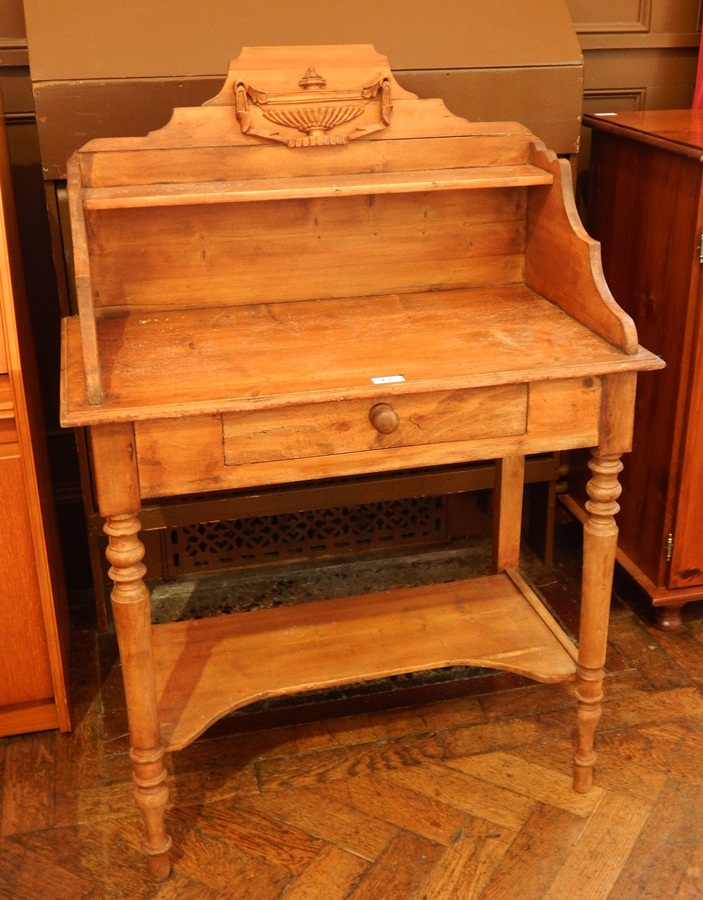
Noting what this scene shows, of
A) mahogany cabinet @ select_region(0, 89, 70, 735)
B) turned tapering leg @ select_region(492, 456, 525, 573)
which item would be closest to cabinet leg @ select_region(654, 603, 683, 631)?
turned tapering leg @ select_region(492, 456, 525, 573)

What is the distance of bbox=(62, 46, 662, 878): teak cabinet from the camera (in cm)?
163

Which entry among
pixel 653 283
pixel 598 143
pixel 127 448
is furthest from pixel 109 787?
pixel 598 143

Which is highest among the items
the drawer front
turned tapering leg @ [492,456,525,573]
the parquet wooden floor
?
the drawer front

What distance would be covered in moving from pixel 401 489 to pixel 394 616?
1.73 ft

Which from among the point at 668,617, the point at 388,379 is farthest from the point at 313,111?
the point at 668,617

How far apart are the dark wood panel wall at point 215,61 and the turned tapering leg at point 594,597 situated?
3.17 feet

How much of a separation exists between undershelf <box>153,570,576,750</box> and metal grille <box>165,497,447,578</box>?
1.86 feet

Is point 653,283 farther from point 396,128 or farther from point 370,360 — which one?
point 370,360

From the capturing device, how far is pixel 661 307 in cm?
229

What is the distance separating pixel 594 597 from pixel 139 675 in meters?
0.87

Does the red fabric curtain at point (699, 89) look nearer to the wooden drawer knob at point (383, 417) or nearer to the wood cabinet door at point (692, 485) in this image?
the wood cabinet door at point (692, 485)

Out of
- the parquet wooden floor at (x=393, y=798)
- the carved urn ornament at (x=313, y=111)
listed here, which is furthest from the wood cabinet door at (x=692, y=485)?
the carved urn ornament at (x=313, y=111)

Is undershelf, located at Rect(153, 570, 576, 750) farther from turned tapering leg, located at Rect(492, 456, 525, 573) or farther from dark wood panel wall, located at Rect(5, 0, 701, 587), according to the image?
dark wood panel wall, located at Rect(5, 0, 701, 587)

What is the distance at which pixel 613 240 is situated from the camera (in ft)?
8.16
